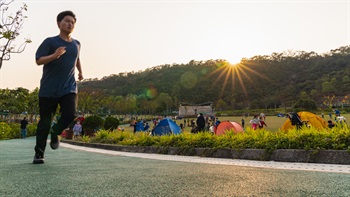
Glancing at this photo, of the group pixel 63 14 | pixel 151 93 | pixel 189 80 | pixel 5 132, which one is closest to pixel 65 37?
pixel 63 14

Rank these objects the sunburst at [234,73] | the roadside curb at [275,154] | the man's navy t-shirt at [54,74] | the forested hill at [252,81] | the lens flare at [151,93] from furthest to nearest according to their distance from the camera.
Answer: the lens flare at [151,93] → the sunburst at [234,73] → the forested hill at [252,81] → the roadside curb at [275,154] → the man's navy t-shirt at [54,74]

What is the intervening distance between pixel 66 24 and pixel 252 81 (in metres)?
143

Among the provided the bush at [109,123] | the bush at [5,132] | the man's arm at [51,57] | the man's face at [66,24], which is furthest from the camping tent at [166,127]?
the man's arm at [51,57]

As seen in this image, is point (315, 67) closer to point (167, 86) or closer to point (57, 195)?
point (167, 86)

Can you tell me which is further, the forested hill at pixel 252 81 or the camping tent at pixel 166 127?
the forested hill at pixel 252 81

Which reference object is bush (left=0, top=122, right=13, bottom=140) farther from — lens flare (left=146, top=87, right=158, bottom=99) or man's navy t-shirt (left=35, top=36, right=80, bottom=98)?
lens flare (left=146, top=87, right=158, bottom=99)

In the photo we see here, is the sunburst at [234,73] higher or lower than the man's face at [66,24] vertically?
higher

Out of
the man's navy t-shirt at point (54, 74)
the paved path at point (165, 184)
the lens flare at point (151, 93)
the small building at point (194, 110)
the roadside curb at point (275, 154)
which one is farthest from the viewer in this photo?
the lens flare at point (151, 93)

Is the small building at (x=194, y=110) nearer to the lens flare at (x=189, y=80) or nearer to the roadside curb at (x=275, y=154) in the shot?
the lens flare at (x=189, y=80)

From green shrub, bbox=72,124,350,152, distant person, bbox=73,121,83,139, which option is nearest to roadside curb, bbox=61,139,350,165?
green shrub, bbox=72,124,350,152

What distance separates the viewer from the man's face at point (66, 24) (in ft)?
15.1

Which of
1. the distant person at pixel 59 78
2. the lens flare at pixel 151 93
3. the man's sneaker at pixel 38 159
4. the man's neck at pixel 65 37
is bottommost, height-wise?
the man's sneaker at pixel 38 159

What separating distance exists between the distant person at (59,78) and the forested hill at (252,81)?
110 meters

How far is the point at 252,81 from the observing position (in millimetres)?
143250
